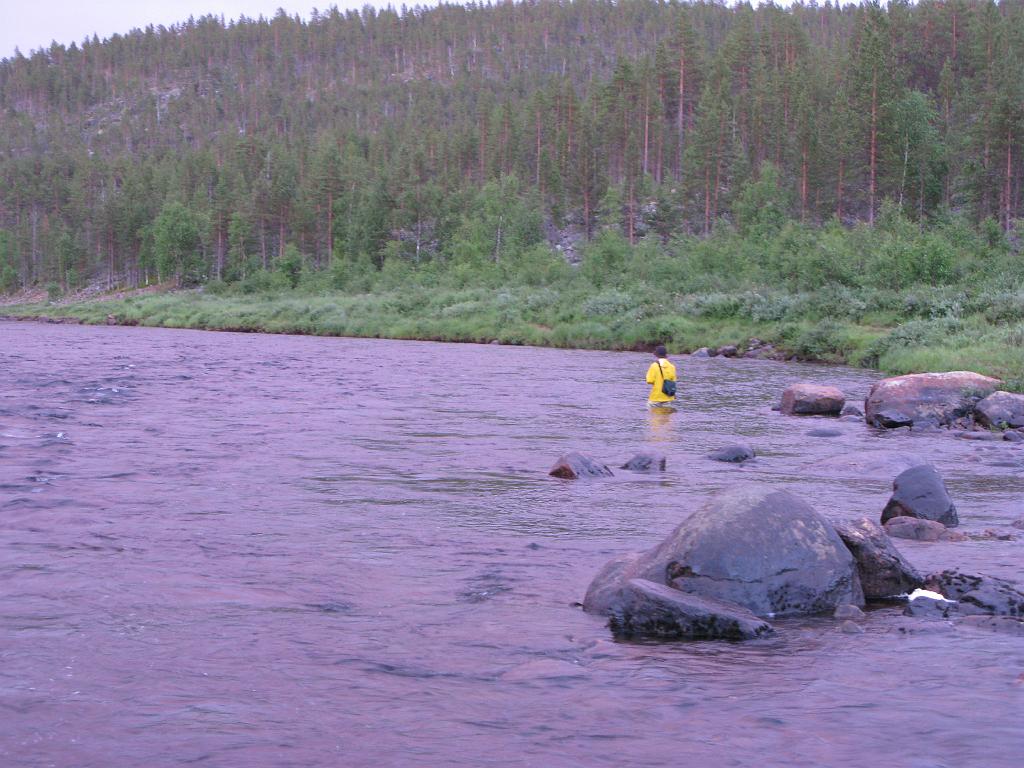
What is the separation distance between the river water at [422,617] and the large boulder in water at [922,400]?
4.30ft

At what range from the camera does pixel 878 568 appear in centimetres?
838

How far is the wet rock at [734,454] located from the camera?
14859 mm

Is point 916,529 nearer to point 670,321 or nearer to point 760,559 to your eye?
point 760,559

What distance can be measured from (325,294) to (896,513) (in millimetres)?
67616

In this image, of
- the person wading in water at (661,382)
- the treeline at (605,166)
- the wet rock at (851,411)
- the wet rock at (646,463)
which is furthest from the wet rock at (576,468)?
the treeline at (605,166)

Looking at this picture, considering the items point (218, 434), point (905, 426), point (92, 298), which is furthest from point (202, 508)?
point (92, 298)

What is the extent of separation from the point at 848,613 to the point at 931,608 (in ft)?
2.03

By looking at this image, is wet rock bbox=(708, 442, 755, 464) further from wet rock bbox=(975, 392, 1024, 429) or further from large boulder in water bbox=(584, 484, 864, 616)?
large boulder in water bbox=(584, 484, 864, 616)

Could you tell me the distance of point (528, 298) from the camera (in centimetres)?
5438

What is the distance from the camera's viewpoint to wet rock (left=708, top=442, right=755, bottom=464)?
14859mm

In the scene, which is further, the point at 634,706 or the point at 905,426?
the point at 905,426

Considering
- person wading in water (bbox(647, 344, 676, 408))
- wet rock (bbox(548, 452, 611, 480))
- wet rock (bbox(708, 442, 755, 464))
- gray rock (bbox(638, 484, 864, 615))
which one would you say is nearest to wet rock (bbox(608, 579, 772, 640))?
gray rock (bbox(638, 484, 864, 615))

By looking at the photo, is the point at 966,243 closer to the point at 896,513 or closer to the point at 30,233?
the point at 896,513

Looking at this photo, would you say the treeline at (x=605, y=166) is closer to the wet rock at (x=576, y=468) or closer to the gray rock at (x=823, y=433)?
the gray rock at (x=823, y=433)
